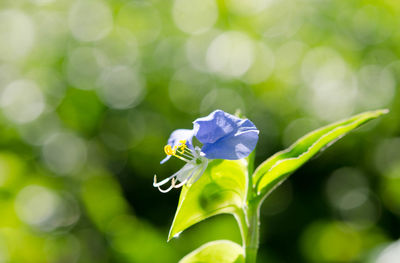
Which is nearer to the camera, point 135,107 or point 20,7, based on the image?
point 135,107

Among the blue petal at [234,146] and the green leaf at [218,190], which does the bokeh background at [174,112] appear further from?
the blue petal at [234,146]

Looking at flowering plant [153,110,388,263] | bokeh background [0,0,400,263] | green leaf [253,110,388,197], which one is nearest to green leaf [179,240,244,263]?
flowering plant [153,110,388,263]

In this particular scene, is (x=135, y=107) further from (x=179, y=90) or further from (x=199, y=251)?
(x=199, y=251)

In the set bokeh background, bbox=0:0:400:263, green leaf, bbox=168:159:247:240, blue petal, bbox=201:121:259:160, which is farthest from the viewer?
bokeh background, bbox=0:0:400:263

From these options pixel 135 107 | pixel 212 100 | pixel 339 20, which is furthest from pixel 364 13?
pixel 135 107

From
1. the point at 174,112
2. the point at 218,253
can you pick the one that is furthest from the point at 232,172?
the point at 174,112

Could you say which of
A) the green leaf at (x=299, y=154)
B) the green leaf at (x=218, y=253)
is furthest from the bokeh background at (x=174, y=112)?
the green leaf at (x=299, y=154)

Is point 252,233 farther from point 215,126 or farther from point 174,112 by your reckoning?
point 174,112

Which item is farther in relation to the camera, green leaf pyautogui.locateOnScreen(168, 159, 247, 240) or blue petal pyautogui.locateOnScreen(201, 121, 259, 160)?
green leaf pyautogui.locateOnScreen(168, 159, 247, 240)

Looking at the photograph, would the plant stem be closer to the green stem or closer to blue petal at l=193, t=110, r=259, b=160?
the green stem
